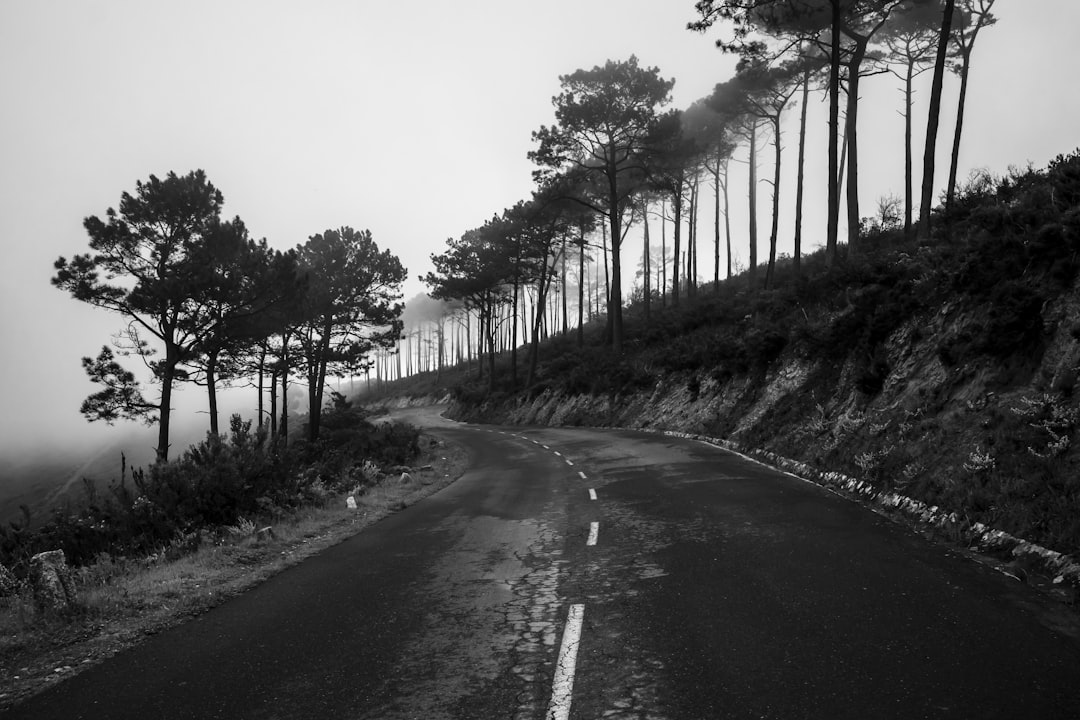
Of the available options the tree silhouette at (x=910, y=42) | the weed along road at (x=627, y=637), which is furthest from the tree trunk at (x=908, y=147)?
the weed along road at (x=627, y=637)

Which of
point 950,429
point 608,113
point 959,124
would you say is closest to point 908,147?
point 959,124

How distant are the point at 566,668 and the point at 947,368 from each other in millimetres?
10856

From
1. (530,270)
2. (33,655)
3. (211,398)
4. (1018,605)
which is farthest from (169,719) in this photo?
(530,270)

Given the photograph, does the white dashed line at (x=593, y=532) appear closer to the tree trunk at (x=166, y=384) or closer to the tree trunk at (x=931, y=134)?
the tree trunk at (x=931, y=134)

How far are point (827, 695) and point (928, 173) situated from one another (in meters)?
21.4

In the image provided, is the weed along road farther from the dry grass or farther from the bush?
the bush

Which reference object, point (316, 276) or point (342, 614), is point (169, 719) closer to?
point (342, 614)

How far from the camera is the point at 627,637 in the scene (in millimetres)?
5051

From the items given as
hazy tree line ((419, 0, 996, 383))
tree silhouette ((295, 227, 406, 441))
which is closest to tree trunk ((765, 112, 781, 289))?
hazy tree line ((419, 0, 996, 383))

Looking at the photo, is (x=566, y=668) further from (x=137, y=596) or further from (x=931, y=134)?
(x=931, y=134)

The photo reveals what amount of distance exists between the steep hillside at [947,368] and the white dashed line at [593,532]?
471 cm

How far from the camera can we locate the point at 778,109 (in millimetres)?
32438

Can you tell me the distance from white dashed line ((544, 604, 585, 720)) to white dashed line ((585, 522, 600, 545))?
2836mm

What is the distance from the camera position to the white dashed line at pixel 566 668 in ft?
12.7
